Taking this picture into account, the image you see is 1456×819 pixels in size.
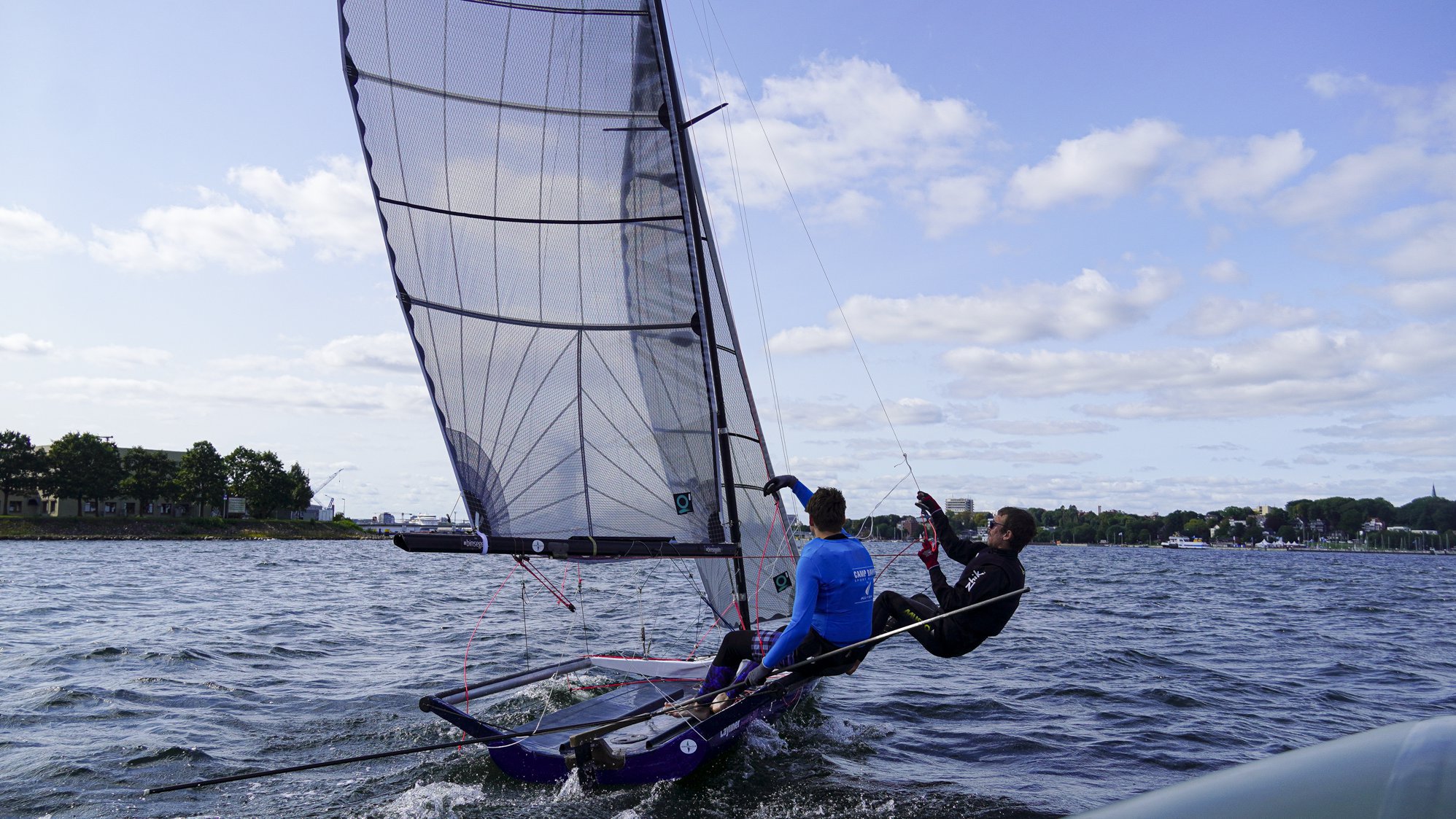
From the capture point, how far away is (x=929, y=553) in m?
6.35

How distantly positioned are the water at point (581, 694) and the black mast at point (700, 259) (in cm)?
212

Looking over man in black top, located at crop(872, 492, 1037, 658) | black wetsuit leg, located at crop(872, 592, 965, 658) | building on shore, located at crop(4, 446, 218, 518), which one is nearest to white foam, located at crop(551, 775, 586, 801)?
black wetsuit leg, located at crop(872, 592, 965, 658)

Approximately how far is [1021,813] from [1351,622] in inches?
667

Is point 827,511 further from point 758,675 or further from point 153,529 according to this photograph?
point 153,529

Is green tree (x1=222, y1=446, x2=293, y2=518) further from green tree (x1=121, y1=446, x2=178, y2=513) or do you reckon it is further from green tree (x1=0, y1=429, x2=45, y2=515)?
green tree (x1=0, y1=429, x2=45, y2=515)

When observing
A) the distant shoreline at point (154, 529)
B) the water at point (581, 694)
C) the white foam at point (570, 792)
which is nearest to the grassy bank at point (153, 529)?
the distant shoreline at point (154, 529)

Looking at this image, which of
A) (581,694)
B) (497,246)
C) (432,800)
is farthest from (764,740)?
(497,246)

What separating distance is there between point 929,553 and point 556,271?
3903 millimetres

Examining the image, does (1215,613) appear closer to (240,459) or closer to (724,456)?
(724,456)

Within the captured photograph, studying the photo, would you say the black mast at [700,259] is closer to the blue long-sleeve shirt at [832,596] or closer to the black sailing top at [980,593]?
the blue long-sleeve shirt at [832,596]

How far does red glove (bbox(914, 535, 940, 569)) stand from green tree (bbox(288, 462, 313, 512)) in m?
84.4

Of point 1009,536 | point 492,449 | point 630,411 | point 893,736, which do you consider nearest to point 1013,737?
point 893,736

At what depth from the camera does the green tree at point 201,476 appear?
73.5 metres

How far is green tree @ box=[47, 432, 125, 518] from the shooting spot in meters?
65.6
